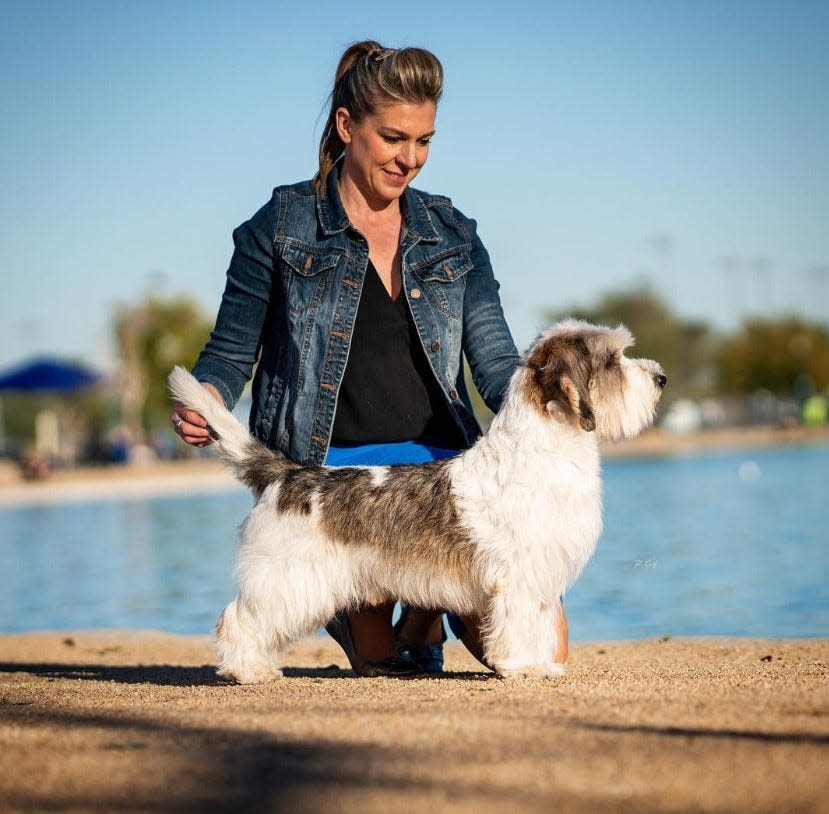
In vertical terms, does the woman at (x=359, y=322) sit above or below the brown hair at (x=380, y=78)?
below

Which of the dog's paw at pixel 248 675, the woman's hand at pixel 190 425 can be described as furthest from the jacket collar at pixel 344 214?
the dog's paw at pixel 248 675

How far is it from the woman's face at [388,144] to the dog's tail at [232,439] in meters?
1.34

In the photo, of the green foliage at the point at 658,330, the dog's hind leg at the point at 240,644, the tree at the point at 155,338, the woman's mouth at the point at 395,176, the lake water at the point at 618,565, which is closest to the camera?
the dog's hind leg at the point at 240,644

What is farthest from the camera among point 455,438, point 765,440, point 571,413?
point 765,440

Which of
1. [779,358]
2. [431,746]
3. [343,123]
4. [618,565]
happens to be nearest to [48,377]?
[618,565]

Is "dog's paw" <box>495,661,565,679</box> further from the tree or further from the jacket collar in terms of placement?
the tree

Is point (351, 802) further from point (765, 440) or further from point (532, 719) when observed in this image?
point (765, 440)

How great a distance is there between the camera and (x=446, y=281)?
242 inches

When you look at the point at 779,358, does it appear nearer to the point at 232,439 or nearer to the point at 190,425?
the point at 232,439

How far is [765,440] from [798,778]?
56710mm

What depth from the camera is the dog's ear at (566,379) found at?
5223mm

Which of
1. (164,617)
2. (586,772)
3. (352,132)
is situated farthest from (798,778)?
(164,617)

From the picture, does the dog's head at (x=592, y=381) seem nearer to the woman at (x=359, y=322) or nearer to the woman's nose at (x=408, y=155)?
the woman at (x=359, y=322)

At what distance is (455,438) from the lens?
6.29 metres
